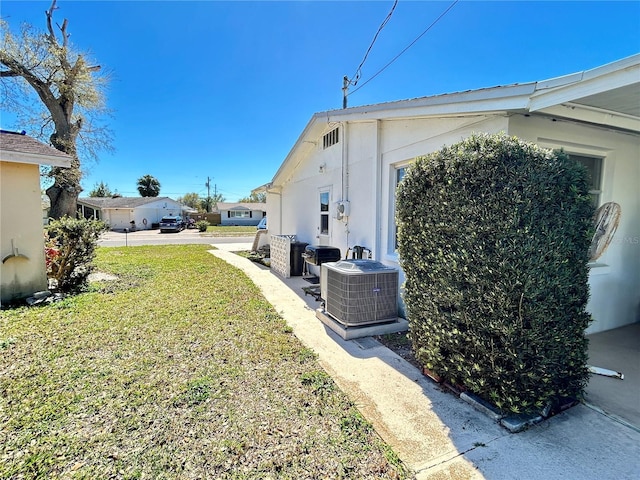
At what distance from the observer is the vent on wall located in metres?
7.83

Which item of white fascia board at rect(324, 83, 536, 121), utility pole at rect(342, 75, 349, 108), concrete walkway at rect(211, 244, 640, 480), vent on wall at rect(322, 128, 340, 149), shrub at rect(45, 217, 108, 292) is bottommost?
concrete walkway at rect(211, 244, 640, 480)

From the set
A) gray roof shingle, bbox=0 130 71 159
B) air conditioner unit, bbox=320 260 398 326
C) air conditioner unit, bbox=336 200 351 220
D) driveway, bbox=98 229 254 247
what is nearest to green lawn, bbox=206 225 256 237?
driveway, bbox=98 229 254 247

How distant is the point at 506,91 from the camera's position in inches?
126

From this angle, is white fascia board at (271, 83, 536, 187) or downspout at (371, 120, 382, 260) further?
downspout at (371, 120, 382, 260)

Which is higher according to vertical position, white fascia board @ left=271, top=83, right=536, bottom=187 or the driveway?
white fascia board @ left=271, top=83, right=536, bottom=187

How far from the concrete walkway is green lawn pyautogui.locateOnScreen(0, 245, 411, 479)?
0.24 meters

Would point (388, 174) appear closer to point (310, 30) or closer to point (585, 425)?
point (585, 425)

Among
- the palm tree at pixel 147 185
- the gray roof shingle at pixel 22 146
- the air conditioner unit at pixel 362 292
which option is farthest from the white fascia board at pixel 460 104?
the palm tree at pixel 147 185

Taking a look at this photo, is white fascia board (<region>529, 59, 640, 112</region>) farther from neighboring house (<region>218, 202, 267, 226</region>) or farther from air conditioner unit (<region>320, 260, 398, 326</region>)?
neighboring house (<region>218, 202, 267, 226</region>)

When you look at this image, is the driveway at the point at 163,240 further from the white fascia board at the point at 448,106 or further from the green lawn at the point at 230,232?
the white fascia board at the point at 448,106

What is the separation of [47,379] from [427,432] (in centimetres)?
403

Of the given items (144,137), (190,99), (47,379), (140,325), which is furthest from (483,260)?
(144,137)

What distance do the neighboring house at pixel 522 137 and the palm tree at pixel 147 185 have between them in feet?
186

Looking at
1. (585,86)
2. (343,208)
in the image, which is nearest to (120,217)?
(343,208)
